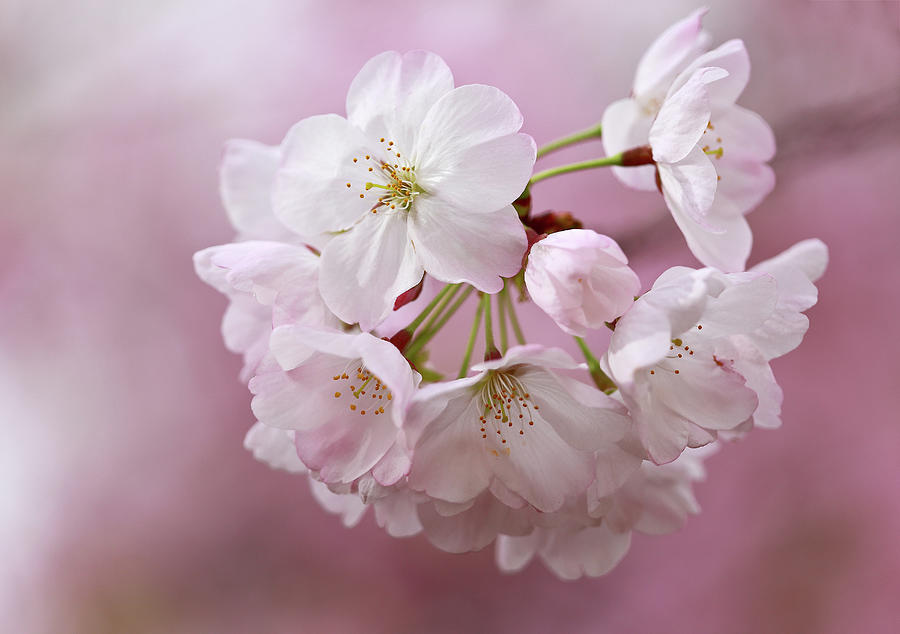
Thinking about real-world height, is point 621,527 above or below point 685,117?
below

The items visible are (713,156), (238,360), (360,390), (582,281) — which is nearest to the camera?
(582,281)

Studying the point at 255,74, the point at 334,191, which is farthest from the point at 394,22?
the point at 334,191

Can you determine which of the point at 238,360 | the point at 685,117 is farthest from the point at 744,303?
the point at 238,360

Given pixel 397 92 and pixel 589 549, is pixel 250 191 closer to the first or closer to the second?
pixel 397 92

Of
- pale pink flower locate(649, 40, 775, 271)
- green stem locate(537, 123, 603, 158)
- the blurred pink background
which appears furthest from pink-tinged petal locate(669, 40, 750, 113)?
the blurred pink background

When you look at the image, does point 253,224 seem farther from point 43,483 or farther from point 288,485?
point 43,483

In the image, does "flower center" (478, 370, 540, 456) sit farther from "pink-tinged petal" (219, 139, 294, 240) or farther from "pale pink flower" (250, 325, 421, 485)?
"pink-tinged petal" (219, 139, 294, 240)

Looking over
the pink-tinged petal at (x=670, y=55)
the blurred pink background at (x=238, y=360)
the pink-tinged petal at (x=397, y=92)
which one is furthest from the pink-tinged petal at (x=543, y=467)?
the blurred pink background at (x=238, y=360)

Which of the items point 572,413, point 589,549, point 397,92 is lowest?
point 589,549
